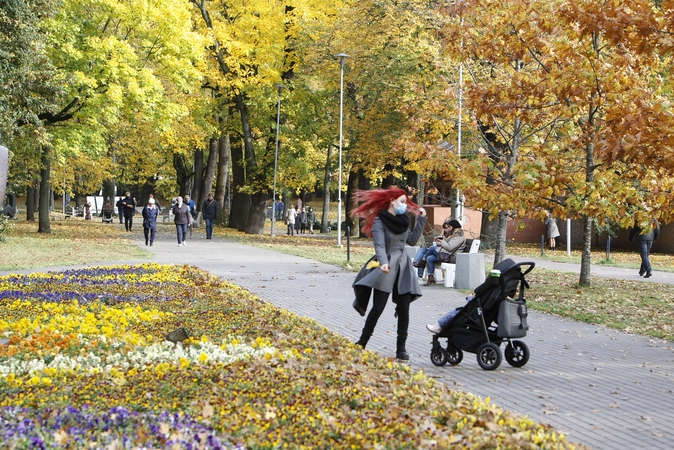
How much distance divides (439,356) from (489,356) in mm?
510

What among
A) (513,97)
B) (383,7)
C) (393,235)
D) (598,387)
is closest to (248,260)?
(513,97)

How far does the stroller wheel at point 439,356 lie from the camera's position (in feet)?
31.5

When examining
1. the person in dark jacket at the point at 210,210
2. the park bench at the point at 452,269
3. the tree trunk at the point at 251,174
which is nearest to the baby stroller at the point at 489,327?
the park bench at the point at 452,269

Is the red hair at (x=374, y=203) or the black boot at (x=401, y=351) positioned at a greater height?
the red hair at (x=374, y=203)

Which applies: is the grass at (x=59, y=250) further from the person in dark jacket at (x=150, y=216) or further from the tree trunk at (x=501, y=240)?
the tree trunk at (x=501, y=240)

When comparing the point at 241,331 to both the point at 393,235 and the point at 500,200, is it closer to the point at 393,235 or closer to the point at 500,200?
the point at 393,235

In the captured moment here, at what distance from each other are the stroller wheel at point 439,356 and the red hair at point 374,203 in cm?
143

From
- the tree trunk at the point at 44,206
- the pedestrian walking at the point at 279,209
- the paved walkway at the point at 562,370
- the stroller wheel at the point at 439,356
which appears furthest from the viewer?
the pedestrian walking at the point at 279,209

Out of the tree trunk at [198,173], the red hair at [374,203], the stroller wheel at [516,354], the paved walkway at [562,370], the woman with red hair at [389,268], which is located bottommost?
the paved walkway at [562,370]

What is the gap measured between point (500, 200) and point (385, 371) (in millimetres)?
10125

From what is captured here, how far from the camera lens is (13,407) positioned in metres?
6.19

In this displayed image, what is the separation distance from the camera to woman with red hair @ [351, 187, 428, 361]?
32.4 feet

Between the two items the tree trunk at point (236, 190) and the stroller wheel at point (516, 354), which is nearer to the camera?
the stroller wheel at point (516, 354)

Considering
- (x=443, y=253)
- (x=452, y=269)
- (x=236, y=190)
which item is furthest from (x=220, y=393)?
(x=236, y=190)
